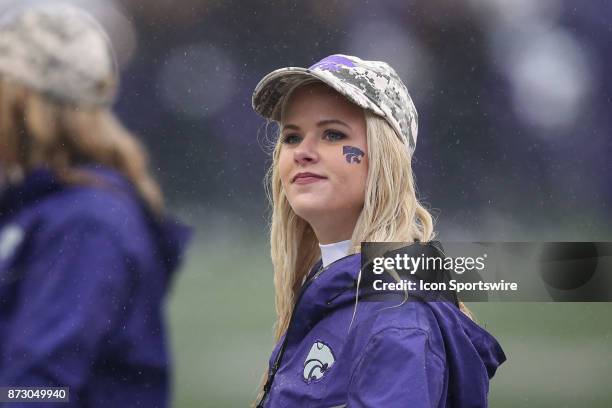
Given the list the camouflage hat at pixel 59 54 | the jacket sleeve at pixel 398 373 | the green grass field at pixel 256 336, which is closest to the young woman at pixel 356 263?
the jacket sleeve at pixel 398 373

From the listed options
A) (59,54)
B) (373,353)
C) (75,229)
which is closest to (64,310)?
(75,229)

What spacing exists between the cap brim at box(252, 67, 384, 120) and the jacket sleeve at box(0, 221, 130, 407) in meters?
0.77

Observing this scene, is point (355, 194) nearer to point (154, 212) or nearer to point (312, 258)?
point (312, 258)

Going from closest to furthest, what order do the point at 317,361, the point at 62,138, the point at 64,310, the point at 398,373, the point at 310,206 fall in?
the point at 398,373, the point at 317,361, the point at 310,206, the point at 64,310, the point at 62,138

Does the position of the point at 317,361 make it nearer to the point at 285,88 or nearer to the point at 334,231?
the point at 334,231

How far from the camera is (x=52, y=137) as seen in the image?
1843 millimetres

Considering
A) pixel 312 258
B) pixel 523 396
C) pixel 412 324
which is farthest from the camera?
pixel 523 396

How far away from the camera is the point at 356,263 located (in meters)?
1.00

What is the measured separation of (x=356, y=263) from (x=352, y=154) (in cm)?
15

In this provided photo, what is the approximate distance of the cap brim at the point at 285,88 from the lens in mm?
1020

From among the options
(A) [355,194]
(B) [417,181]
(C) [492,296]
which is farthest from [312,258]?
(B) [417,181]

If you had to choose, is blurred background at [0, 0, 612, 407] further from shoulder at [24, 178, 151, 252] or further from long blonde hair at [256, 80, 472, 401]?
long blonde hair at [256, 80, 472, 401]

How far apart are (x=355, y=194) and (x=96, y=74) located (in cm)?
102

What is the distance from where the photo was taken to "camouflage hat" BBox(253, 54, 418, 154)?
1032mm
